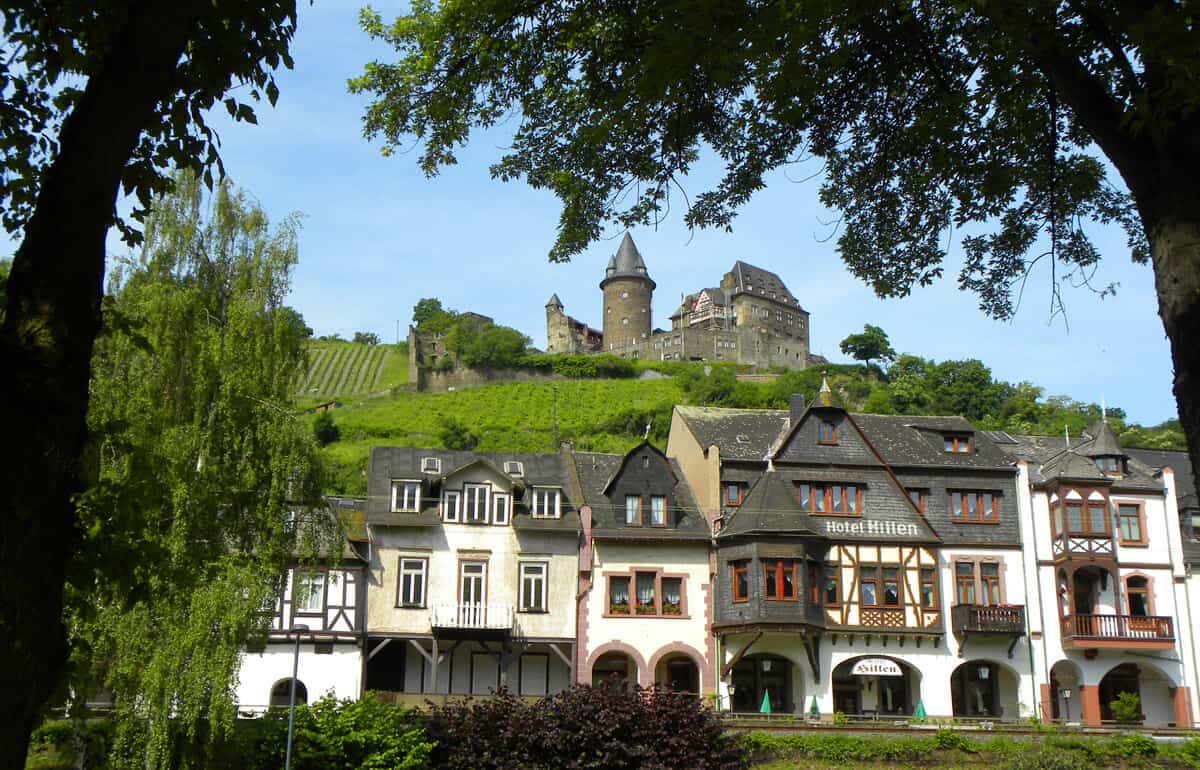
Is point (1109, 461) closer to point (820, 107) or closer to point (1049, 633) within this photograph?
point (1049, 633)

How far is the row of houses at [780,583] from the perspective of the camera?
1403 inches

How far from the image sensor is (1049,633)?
37312 millimetres

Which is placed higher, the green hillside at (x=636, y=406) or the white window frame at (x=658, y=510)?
the green hillside at (x=636, y=406)

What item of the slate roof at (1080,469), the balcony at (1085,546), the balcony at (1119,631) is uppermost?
the slate roof at (1080,469)

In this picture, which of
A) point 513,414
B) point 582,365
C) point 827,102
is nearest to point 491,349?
point 582,365

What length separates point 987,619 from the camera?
3659 centimetres

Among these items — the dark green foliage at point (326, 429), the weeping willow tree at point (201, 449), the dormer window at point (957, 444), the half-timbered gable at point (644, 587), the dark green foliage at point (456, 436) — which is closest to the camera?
the weeping willow tree at point (201, 449)

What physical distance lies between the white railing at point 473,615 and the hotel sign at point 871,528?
11.0 meters

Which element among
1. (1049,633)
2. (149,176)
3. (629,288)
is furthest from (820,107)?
(629,288)

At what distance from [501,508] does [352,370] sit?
11870 centimetres

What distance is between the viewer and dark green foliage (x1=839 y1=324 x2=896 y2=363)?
150 meters

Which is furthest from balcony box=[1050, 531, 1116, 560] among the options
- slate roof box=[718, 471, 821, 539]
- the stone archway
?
the stone archway

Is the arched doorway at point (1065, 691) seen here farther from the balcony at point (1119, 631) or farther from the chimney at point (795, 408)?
the chimney at point (795, 408)

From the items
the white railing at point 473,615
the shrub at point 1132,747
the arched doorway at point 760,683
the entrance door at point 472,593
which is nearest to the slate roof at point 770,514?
the arched doorway at point 760,683
